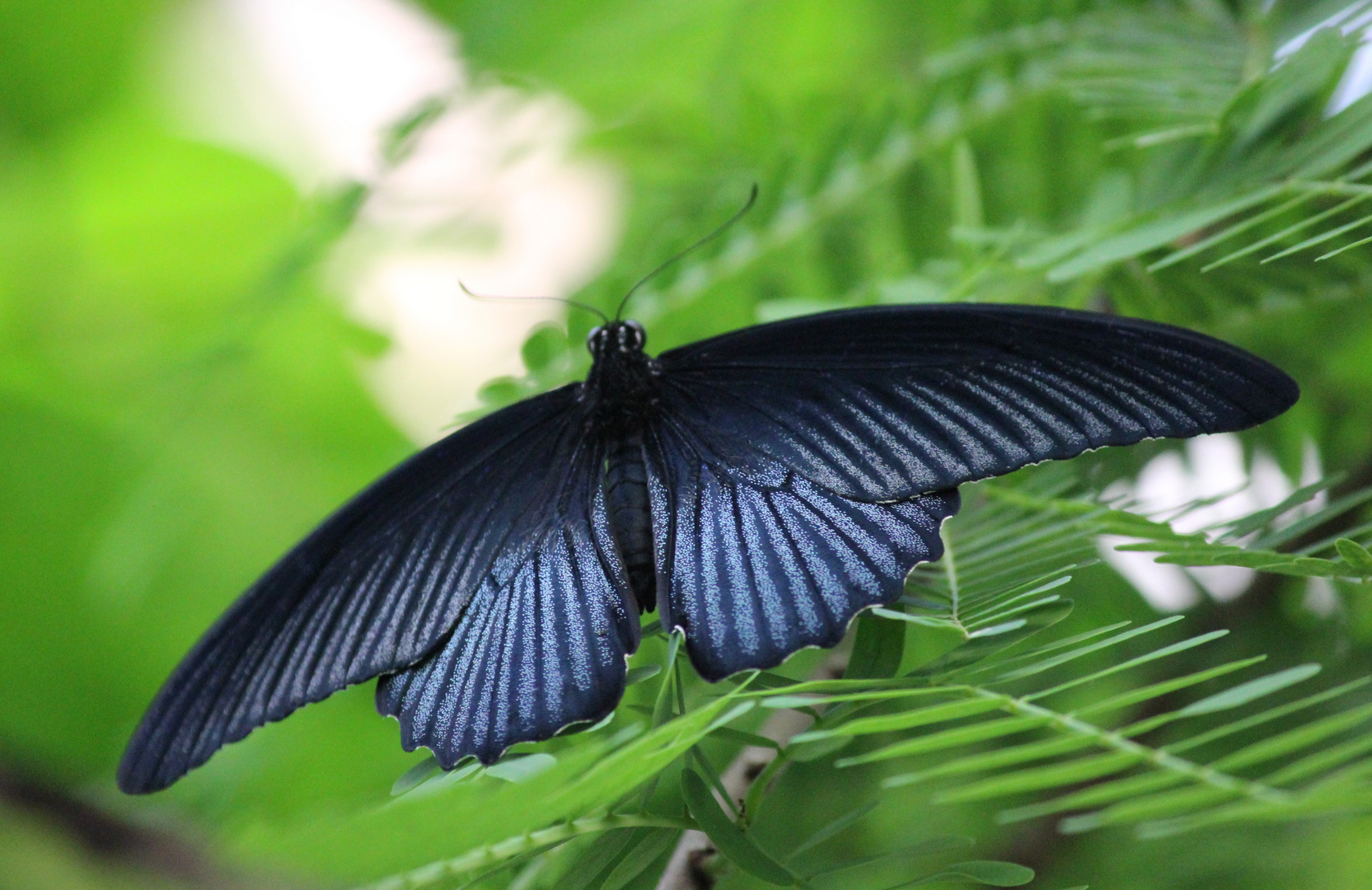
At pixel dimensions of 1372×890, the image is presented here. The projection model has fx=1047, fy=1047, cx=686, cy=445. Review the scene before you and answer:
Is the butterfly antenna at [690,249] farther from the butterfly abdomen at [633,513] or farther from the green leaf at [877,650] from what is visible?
the green leaf at [877,650]

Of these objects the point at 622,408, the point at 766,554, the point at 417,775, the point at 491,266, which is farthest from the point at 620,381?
the point at 491,266

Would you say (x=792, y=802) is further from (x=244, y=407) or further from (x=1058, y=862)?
(x=244, y=407)

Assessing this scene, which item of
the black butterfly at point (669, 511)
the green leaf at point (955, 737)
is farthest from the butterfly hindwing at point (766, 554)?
the green leaf at point (955, 737)

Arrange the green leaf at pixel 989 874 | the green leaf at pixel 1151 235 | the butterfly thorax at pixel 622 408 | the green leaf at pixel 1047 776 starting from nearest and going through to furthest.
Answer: the green leaf at pixel 1047 776 < the green leaf at pixel 989 874 < the green leaf at pixel 1151 235 < the butterfly thorax at pixel 622 408

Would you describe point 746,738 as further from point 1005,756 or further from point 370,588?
point 370,588

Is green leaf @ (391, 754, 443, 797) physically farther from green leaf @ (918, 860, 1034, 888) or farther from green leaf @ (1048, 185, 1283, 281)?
green leaf @ (1048, 185, 1283, 281)

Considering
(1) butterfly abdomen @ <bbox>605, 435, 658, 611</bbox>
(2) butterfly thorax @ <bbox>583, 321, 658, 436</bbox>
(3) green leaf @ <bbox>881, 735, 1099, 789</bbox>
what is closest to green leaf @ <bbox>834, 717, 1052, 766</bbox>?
(3) green leaf @ <bbox>881, 735, 1099, 789</bbox>
